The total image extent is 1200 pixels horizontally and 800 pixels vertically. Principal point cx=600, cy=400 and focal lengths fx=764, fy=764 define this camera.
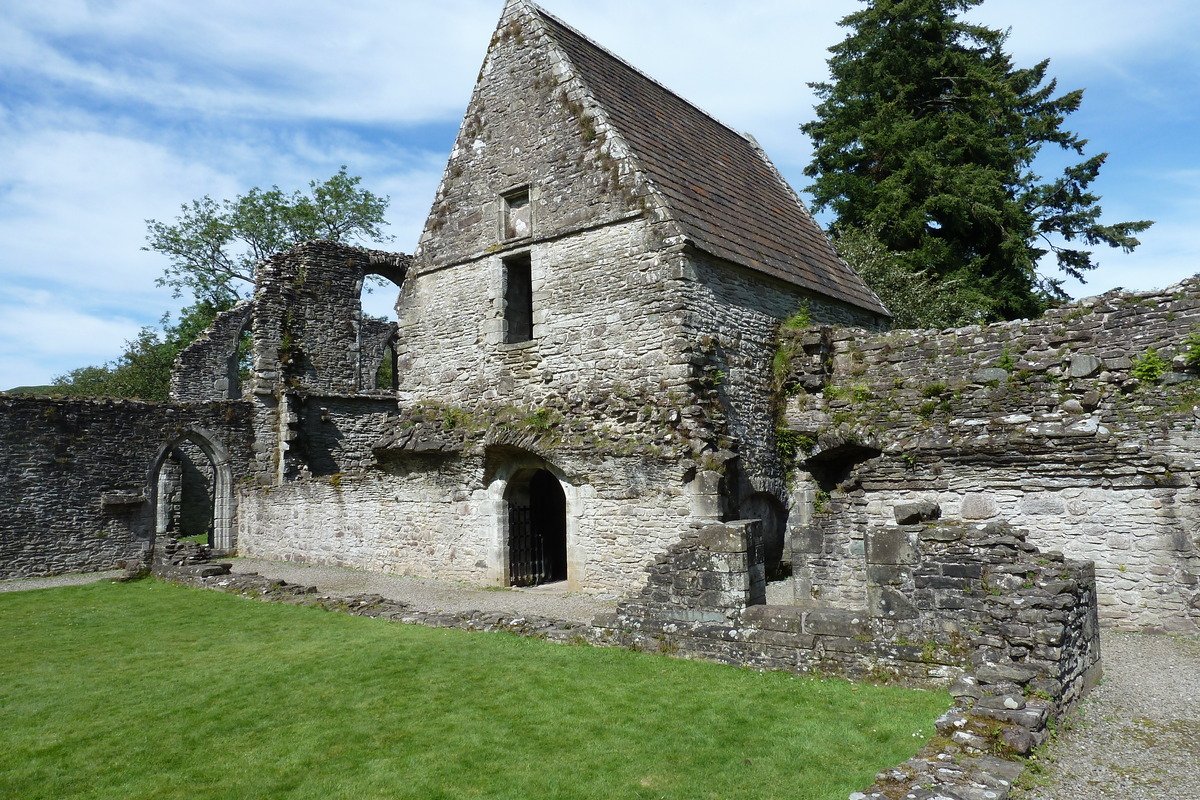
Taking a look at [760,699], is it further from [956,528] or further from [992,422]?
[992,422]

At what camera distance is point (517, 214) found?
13.7 m

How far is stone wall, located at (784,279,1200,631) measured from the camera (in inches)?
347

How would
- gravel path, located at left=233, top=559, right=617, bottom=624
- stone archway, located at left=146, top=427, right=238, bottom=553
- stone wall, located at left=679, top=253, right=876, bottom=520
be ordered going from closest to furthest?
gravel path, located at left=233, top=559, right=617, bottom=624 → stone wall, located at left=679, top=253, right=876, bottom=520 → stone archway, located at left=146, top=427, right=238, bottom=553

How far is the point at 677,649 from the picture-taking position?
7.64 meters

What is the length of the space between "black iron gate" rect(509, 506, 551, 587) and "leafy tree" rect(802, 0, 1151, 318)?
1325cm

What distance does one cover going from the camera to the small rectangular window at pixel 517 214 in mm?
13414

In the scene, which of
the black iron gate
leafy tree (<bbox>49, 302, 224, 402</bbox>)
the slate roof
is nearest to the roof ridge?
the slate roof

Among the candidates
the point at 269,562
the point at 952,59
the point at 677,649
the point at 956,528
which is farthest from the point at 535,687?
the point at 952,59

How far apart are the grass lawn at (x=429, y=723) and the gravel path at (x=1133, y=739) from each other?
93 cm

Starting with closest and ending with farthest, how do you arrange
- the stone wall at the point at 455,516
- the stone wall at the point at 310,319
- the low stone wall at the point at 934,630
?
the low stone wall at the point at 934,630, the stone wall at the point at 455,516, the stone wall at the point at 310,319

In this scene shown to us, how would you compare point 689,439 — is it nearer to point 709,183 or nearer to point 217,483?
point 709,183

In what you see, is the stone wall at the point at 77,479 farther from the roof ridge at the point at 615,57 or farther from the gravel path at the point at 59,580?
the roof ridge at the point at 615,57

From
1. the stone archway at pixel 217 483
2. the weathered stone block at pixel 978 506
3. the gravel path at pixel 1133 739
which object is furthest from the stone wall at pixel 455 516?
the gravel path at pixel 1133 739

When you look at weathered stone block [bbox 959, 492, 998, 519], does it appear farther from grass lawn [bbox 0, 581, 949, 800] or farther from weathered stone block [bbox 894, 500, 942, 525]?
grass lawn [bbox 0, 581, 949, 800]
